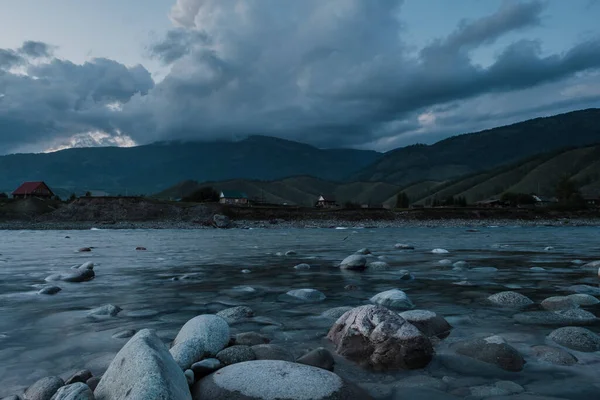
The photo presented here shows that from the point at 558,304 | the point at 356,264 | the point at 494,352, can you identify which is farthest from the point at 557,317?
the point at 356,264

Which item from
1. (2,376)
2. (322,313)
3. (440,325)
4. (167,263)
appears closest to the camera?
(2,376)

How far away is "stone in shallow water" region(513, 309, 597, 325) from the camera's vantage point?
27.1 feet

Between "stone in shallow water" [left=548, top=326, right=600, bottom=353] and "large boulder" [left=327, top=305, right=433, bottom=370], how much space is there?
2.26 metres

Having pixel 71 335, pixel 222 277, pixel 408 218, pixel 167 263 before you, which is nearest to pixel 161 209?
pixel 408 218

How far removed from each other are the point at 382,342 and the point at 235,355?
2.11 meters

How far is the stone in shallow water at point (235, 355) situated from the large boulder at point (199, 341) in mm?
186

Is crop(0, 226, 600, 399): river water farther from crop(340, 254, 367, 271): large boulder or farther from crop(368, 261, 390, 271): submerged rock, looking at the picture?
crop(340, 254, 367, 271): large boulder

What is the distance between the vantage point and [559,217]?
10738cm

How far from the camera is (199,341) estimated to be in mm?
6148

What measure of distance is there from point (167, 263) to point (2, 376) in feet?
49.6

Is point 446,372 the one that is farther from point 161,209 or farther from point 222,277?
point 161,209

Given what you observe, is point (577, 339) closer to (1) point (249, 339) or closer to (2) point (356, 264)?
(1) point (249, 339)

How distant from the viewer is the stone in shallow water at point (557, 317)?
8.26m

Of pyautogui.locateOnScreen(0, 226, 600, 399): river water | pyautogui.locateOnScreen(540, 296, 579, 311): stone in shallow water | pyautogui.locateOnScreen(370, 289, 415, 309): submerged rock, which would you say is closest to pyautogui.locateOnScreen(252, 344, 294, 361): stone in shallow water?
pyautogui.locateOnScreen(0, 226, 600, 399): river water
